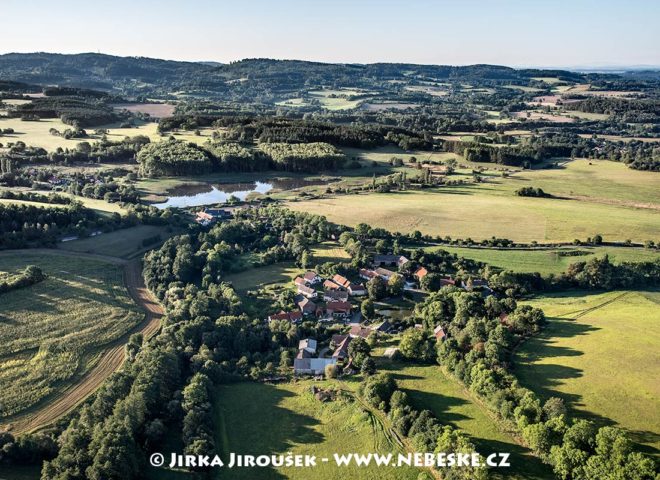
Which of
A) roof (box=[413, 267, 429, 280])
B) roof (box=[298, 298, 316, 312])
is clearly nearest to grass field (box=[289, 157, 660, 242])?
roof (box=[413, 267, 429, 280])

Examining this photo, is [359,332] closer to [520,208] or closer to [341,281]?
[341,281]

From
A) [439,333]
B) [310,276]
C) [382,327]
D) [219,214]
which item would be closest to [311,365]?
[382,327]

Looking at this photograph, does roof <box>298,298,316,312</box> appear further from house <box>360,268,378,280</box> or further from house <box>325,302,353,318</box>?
house <box>360,268,378,280</box>

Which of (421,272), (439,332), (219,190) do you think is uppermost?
(219,190)

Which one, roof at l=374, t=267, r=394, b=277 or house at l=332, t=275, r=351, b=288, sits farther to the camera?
roof at l=374, t=267, r=394, b=277

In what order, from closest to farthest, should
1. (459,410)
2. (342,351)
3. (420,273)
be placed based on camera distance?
(459,410), (342,351), (420,273)

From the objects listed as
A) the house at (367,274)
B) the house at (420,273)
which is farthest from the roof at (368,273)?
the house at (420,273)
